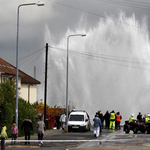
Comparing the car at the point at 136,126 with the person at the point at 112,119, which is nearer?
the car at the point at 136,126

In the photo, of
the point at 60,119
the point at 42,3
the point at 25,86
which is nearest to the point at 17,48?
the point at 42,3

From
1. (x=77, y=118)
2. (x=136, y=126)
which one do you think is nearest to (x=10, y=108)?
(x=77, y=118)

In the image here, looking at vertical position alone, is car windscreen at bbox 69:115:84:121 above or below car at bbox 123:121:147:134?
above

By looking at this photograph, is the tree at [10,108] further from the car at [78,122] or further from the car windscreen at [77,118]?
the car windscreen at [77,118]

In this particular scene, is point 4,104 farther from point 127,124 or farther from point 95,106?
point 95,106

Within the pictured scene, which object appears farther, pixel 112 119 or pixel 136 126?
pixel 112 119

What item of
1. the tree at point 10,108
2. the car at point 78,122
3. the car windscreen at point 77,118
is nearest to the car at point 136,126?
the car at point 78,122

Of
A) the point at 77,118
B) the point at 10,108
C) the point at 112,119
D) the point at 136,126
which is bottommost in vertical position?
the point at 136,126

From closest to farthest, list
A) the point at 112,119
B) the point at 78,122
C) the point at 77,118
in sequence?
the point at 78,122 < the point at 77,118 < the point at 112,119

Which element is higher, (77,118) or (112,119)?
(77,118)

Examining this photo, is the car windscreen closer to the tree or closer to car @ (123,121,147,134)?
the tree

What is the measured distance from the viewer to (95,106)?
2050 inches

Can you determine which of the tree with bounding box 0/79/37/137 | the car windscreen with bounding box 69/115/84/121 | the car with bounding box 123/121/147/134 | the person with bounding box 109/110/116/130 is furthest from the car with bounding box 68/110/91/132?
the car with bounding box 123/121/147/134

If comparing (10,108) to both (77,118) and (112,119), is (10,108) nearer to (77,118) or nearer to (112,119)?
(77,118)
